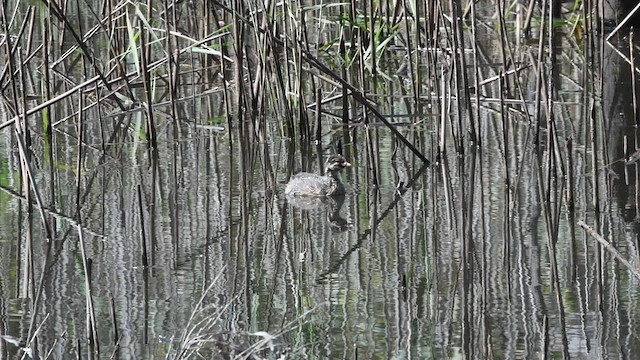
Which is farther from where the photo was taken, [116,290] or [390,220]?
[390,220]

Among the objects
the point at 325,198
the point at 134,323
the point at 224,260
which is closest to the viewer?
the point at 134,323

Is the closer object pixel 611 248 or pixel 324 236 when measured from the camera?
pixel 611 248

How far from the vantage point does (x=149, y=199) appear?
20.4 feet

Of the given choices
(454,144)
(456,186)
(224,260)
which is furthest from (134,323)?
(454,144)

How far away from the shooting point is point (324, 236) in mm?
5707

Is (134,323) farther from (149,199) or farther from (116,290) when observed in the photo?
(149,199)

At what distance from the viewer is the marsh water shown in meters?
4.30

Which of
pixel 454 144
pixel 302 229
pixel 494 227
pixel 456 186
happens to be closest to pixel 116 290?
pixel 302 229

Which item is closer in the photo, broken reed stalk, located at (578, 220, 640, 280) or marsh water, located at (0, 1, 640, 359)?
broken reed stalk, located at (578, 220, 640, 280)

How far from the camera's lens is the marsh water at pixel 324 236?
4.30 metres

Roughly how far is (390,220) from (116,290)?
1.46m

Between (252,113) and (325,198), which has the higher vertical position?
(252,113)

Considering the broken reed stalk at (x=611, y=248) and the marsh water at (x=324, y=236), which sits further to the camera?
the marsh water at (x=324, y=236)

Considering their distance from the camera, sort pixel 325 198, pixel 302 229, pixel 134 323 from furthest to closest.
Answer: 1. pixel 325 198
2. pixel 302 229
3. pixel 134 323
